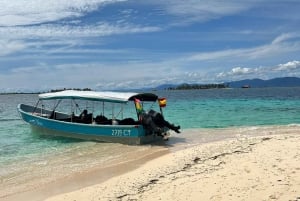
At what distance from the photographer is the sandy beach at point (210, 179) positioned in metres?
7.36

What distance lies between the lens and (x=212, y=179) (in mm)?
8391

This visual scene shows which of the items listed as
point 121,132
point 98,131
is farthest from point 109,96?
point 121,132

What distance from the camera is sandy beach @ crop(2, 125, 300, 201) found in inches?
290

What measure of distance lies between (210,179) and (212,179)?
0.14 feet

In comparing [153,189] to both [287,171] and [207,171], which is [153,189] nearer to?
[207,171]

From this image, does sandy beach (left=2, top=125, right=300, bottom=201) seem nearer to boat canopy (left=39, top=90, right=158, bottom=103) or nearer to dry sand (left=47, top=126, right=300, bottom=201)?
dry sand (left=47, top=126, right=300, bottom=201)

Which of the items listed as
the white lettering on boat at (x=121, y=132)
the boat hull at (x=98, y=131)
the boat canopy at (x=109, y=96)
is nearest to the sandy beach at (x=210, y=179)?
the boat hull at (x=98, y=131)

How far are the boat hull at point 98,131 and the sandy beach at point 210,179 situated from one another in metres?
4.04

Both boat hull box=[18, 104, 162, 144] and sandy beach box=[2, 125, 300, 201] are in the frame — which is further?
boat hull box=[18, 104, 162, 144]

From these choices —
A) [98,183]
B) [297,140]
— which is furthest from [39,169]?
[297,140]

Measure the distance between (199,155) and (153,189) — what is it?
3.92 metres

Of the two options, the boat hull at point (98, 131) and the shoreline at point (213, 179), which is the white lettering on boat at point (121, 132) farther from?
the shoreline at point (213, 179)

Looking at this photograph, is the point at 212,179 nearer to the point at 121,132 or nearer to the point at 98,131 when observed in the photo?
the point at 121,132

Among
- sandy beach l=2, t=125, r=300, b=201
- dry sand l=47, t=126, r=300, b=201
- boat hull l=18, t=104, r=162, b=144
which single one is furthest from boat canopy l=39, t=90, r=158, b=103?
dry sand l=47, t=126, r=300, b=201
